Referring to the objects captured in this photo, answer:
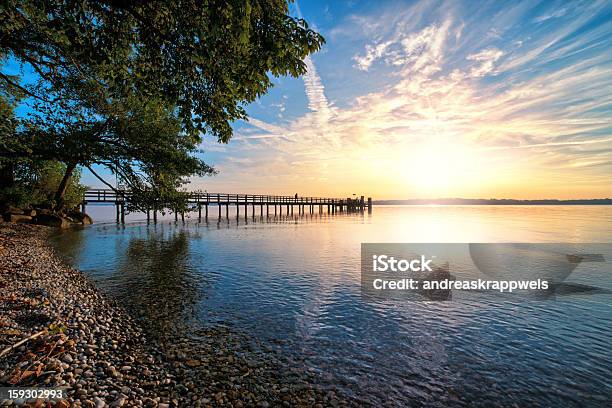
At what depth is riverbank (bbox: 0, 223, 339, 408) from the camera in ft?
13.5

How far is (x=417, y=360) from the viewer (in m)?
5.78

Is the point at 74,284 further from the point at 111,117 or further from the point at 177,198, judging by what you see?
the point at 111,117

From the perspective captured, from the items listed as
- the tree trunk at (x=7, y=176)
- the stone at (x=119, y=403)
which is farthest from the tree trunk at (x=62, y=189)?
the stone at (x=119, y=403)

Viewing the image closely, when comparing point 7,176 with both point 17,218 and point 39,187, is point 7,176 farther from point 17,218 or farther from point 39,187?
point 39,187

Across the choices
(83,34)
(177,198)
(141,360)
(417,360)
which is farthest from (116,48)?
(177,198)

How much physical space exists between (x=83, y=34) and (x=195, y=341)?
724cm

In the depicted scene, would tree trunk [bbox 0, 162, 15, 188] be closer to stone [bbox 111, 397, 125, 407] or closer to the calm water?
the calm water

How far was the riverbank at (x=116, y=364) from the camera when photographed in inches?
162

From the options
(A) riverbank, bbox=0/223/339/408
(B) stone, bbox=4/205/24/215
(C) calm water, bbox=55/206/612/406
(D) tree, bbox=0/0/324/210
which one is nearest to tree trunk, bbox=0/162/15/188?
(B) stone, bbox=4/205/24/215

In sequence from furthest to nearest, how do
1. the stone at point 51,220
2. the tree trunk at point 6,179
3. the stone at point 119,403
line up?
the stone at point 51,220 < the tree trunk at point 6,179 < the stone at point 119,403

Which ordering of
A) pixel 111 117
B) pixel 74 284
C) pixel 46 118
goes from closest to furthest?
1. pixel 74 284
2. pixel 46 118
3. pixel 111 117

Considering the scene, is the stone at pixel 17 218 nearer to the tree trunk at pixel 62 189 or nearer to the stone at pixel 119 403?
the tree trunk at pixel 62 189

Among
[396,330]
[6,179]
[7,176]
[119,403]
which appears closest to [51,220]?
[6,179]

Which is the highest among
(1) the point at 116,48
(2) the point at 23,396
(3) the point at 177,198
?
(1) the point at 116,48
